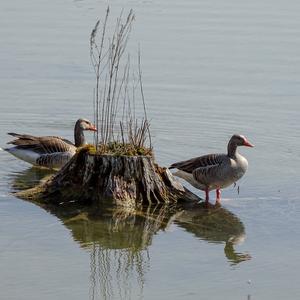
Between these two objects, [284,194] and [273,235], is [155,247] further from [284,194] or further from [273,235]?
[284,194]

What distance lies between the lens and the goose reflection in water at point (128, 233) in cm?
1006

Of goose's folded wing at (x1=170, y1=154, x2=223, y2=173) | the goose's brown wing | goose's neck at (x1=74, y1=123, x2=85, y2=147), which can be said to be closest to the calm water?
the goose's brown wing

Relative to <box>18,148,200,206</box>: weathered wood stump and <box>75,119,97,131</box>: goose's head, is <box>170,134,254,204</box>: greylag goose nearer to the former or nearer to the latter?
<box>18,148,200,206</box>: weathered wood stump

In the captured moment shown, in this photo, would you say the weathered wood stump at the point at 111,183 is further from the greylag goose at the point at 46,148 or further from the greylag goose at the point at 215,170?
the greylag goose at the point at 46,148

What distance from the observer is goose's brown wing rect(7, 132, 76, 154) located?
16.0 meters

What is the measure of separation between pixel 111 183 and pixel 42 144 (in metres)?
3.25

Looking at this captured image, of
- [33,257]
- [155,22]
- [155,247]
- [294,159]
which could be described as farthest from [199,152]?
[155,22]

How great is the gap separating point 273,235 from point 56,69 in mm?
9817

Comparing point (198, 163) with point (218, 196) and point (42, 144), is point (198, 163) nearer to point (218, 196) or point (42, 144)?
point (218, 196)

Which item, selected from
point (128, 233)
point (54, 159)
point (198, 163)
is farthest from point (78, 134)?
point (128, 233)

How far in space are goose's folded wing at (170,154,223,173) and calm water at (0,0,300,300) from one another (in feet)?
1.75

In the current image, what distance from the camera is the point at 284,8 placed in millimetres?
27594

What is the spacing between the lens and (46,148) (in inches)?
630

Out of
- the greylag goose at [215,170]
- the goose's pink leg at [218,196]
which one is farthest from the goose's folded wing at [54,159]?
the goose's pink leg at [218,196]
